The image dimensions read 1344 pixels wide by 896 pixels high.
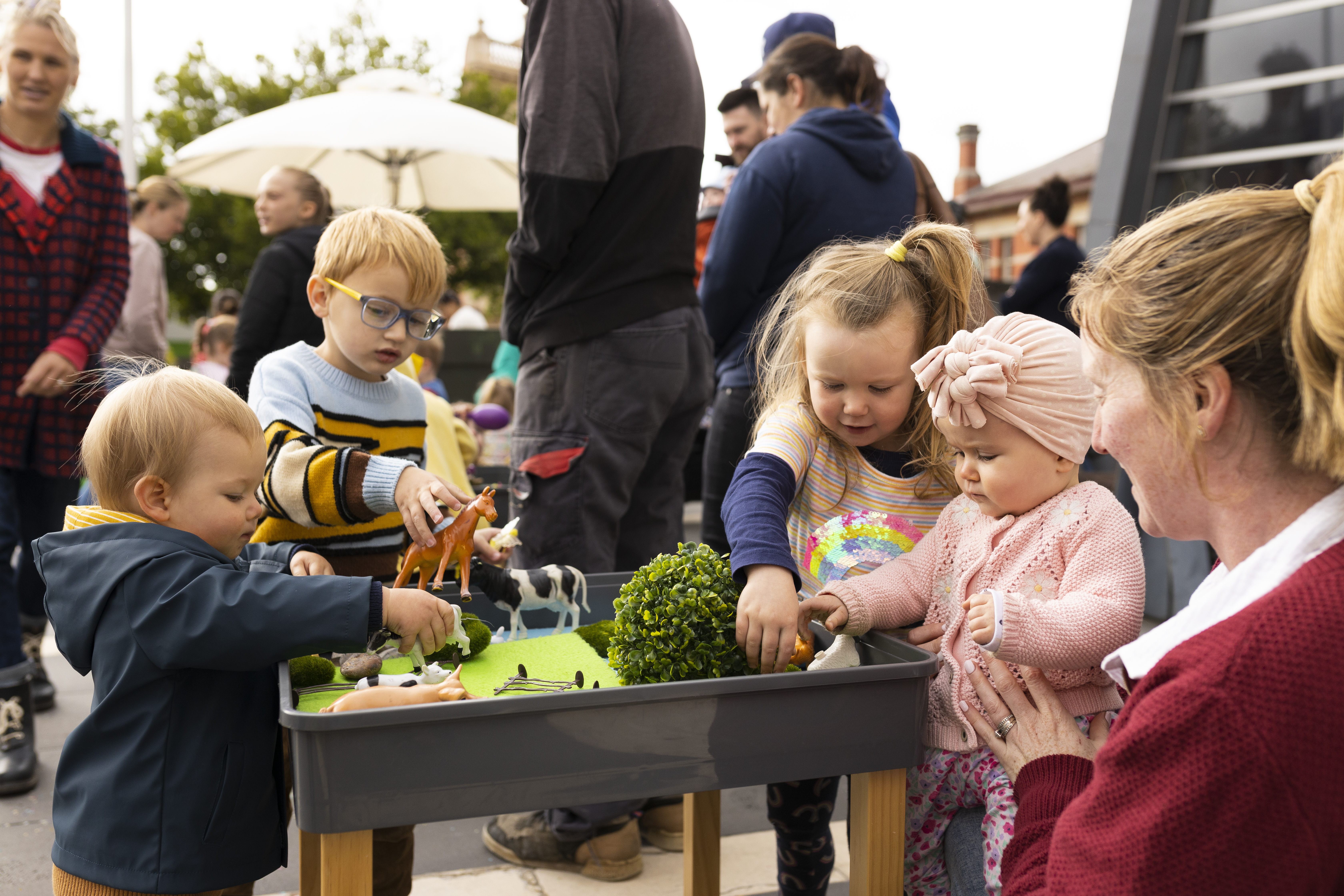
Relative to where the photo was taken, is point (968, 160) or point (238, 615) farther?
point (968, 160)

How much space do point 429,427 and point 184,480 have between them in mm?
2182

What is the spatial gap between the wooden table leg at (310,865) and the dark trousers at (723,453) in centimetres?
156

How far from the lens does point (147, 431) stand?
5.58 ft

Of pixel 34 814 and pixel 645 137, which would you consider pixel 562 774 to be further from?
pixel 34 814

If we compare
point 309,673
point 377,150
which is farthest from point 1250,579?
point 377,150

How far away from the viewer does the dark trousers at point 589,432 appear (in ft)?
9.38

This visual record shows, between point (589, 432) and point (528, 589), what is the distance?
1001mm

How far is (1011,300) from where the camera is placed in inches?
222

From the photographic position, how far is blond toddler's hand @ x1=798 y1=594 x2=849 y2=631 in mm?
1662

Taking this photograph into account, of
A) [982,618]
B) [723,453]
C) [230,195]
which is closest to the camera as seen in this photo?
[982,618]

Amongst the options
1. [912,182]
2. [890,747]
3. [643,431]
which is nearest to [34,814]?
[643,431]

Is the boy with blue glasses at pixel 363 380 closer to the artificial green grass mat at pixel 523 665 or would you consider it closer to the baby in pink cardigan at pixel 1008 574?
the artificial green grass mat at pixel 523 665

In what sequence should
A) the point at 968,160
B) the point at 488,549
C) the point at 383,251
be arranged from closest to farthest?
the point at 488,549 → the point at 383,251 → the point at 968,160

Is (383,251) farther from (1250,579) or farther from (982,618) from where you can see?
Result: (1250,579)
